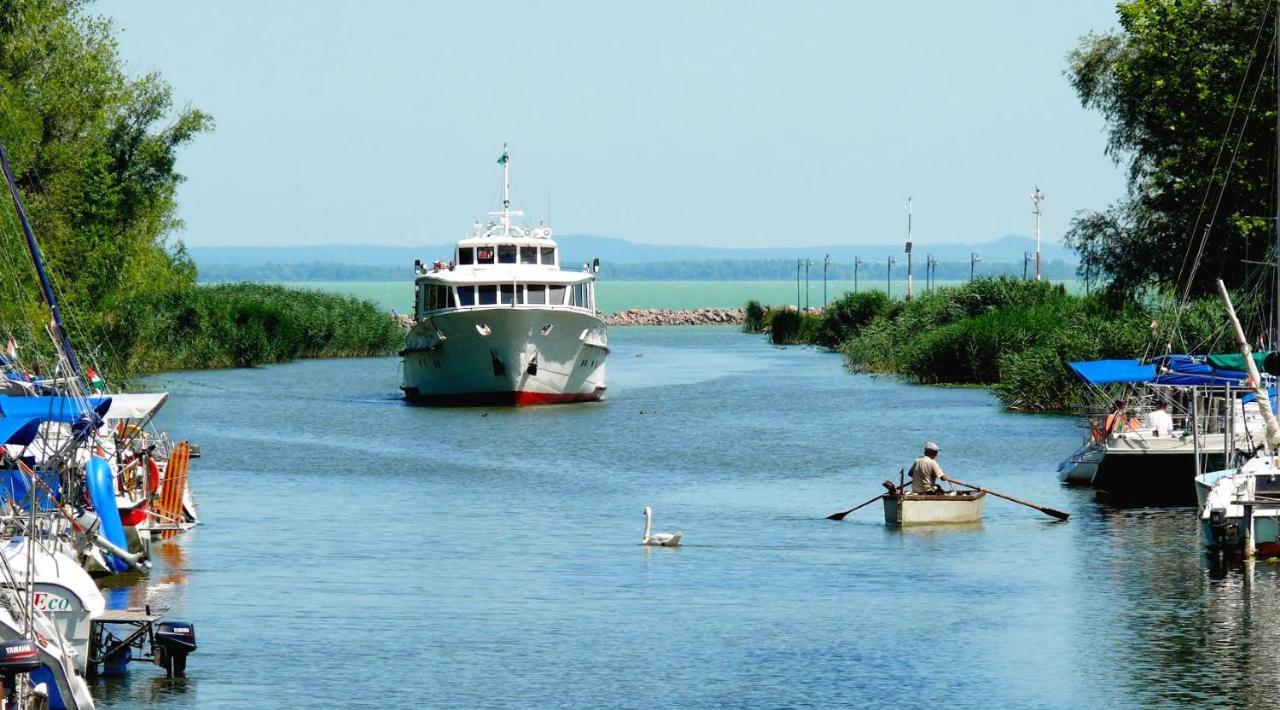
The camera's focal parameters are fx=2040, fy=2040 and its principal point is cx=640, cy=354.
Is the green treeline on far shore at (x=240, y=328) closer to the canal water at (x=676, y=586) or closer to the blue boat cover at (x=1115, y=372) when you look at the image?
the canal water at (x=676, y=586)

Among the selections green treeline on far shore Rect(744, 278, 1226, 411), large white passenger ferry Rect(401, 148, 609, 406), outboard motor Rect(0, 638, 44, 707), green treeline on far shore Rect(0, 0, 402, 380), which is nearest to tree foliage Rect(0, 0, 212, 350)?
green treeline on far shore Rect(0, 0, 402, 380)

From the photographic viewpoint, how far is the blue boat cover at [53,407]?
2829cm

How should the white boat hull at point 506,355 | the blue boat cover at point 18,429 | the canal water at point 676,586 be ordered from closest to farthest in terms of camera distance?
1. the canal water at point 676,586
2. the blue boat cover at point 18,429
3. the white boat hull at point 506,355

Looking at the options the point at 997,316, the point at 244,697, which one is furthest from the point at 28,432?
the point at 997,316

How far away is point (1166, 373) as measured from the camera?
3778cm

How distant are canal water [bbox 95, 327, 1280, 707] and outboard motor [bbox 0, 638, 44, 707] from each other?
2.59m

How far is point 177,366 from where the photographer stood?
321 ft

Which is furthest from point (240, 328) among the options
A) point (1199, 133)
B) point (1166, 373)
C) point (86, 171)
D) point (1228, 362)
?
point (1228, 362)

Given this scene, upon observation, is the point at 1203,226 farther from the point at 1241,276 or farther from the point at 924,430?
the point at 924,430

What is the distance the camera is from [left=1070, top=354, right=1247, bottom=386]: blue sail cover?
37.0m

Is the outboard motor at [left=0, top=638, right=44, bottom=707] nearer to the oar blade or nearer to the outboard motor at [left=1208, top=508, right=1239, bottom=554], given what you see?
the outboard motor at [left=1208, top=508, right=1239, bottom=554]

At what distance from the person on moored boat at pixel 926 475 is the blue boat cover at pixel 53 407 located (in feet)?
51.0

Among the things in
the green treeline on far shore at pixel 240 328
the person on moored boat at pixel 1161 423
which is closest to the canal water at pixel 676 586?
the person on moored boat at pixel 1161 423

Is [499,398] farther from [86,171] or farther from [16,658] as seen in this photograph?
[16,658]
